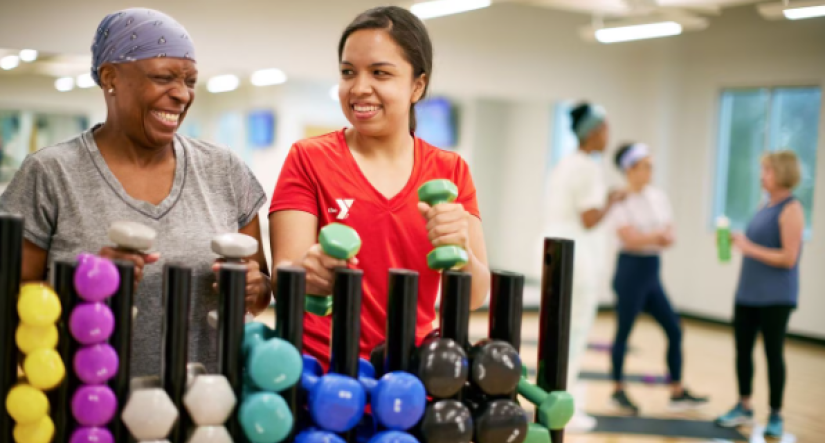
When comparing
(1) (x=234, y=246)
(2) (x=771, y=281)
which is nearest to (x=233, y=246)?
(1) (x=234, y=246)

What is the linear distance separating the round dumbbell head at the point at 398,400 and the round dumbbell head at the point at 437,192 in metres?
0.29

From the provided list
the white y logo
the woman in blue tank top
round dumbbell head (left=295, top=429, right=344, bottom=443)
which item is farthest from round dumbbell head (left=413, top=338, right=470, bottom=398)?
the woman in blue tank top

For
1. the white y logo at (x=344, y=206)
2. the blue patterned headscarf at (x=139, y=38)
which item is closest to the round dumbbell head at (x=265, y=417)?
the white y logo at (x=344, y=206)

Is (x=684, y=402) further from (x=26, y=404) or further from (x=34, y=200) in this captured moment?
(x=26, y=404)

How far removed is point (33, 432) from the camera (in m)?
1.04

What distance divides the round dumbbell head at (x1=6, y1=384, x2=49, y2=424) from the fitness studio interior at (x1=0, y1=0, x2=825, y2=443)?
2 cm

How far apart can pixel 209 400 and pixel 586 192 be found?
11.8 feet

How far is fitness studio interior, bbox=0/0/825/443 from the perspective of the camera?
4.48ft

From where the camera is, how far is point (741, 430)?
4.66m

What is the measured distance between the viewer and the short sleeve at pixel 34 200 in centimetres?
127

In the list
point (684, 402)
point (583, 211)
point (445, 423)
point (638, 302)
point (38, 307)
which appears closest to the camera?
point (38, 307)

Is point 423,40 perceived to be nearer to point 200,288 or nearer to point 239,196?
point 239,196

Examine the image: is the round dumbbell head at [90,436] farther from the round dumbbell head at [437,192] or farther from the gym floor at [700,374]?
the gym floor at [700,374]

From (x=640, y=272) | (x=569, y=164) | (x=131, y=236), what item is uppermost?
(x=569, y=164)
